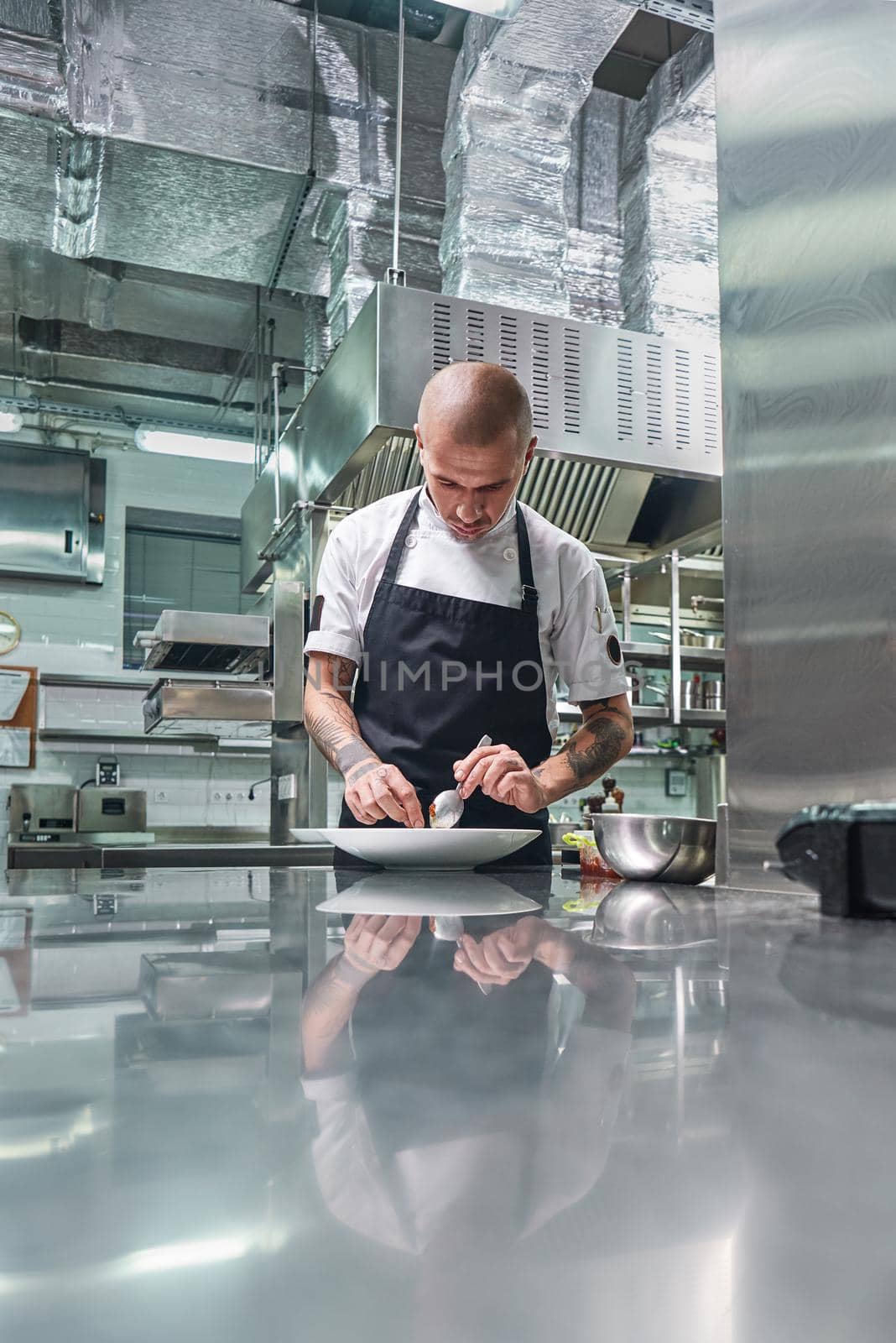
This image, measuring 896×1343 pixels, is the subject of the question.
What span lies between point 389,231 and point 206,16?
831mm

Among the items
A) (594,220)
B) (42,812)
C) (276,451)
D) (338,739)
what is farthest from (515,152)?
(42,812)

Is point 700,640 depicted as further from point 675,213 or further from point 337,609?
point 337,609

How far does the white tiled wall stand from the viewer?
5.96 meters

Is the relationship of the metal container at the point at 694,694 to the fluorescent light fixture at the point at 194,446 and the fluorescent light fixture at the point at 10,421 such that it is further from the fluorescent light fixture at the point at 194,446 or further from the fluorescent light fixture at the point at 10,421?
the fluorescent light fixture at the point at 10,421

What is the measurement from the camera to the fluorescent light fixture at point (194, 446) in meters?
5.40

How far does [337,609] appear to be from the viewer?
6.21 ft

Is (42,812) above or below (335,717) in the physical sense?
below

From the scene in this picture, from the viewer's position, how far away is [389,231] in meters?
3.44

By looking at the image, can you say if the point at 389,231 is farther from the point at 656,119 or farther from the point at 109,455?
the point at 109,455

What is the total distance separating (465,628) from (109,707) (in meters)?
4.71

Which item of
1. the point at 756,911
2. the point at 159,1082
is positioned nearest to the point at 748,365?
the point at 756,911

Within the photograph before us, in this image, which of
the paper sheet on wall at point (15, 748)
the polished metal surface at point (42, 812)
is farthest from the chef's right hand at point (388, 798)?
the paper sheet on wall at point (15, 748)

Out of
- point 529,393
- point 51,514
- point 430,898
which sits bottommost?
point 430,898

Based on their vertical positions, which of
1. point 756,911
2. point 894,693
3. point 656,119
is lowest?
point 756,911
